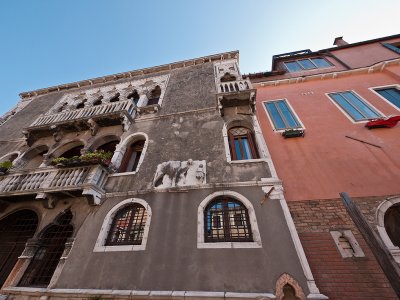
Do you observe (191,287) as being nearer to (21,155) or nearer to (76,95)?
(21,155)

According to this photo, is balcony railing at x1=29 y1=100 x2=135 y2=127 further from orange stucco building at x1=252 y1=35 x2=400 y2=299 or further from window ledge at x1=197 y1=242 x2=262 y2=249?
window ledge at x1=197 y1=242 x2=262 y2=249

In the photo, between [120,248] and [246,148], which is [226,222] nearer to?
[120,248]

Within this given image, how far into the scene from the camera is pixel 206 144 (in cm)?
718

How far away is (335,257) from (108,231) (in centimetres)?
631

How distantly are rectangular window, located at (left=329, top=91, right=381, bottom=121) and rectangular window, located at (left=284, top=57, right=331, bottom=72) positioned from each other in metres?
3.78

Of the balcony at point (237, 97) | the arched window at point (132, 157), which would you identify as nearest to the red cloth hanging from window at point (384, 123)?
the balcony at point (237, 97)

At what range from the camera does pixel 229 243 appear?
4621mm

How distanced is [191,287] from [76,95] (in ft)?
46.0

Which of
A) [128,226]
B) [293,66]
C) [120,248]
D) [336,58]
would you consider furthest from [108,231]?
[336,58]

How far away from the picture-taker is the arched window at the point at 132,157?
25.7ft

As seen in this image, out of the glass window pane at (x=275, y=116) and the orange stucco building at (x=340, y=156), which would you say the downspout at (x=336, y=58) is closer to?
the orange stucco building at (x=340, y=156)

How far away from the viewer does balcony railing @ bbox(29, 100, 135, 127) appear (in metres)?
9.03

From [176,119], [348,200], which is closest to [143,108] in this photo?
[176,119]

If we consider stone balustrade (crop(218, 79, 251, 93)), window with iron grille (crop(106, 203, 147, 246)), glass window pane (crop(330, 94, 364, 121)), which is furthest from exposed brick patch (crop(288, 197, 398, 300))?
stone balustrade (crop(218, 79, 251, 93))
